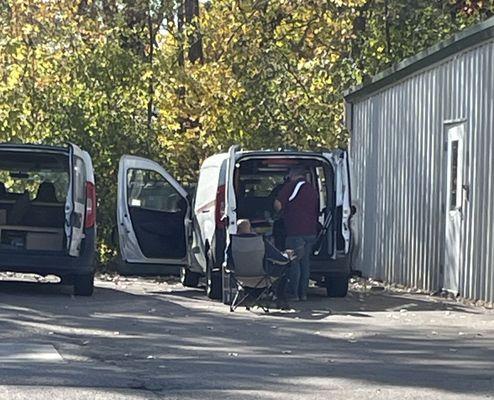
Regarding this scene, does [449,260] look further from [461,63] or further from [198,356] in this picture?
[198,356]

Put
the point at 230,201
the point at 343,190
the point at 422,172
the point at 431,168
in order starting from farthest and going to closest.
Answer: the point at 422,172
the point at 431,168
the point at 343,190
the point at 230,201

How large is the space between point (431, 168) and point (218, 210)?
3592 millimetres

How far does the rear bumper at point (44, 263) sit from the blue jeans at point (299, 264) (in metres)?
2.68

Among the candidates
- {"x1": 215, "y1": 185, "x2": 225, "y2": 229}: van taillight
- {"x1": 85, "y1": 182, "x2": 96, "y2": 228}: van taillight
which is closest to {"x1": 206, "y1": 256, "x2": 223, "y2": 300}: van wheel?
{"x1": 215, "y1": 185, "x2": 225, "y2": 229}: van taillight

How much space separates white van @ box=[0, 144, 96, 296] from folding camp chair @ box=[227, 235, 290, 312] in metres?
2.20

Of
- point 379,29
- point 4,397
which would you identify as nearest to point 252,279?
point 4,397

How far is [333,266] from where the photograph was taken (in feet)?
57.0

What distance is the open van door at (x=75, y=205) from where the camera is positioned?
54.8ft

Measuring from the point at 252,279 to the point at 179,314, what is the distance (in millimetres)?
1050

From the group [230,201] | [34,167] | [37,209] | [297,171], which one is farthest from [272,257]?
[34,167]

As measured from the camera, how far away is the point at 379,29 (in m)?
27.1

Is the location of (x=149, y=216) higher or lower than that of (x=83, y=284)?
higher

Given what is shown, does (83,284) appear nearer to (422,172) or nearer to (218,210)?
(218,210)

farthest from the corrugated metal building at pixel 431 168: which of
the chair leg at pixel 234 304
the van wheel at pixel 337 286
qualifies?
the chair leg at pixel 234 304
